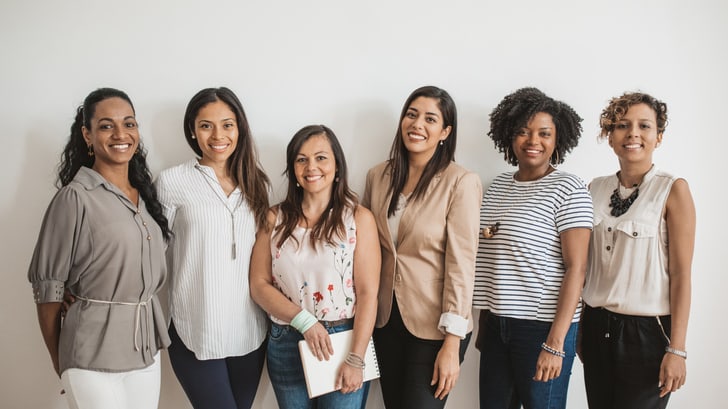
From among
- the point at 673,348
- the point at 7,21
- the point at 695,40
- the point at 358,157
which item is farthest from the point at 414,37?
the point at 7,21

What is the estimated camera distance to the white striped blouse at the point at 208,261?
5.83 ft

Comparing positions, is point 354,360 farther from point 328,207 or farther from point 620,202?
point 620,202

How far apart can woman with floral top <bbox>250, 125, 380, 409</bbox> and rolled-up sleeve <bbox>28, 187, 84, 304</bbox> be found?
63 cm

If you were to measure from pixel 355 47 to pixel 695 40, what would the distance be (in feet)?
5.33

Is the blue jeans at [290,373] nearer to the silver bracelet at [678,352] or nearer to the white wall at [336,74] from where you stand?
the white wall at [336,74]

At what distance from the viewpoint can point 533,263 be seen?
177 cm

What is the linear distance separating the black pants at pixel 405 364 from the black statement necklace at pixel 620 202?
78 centimetres

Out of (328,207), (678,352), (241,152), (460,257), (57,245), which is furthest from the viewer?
(241,152)

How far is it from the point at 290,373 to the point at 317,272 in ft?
1.43

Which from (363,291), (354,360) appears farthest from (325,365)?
(363,291)

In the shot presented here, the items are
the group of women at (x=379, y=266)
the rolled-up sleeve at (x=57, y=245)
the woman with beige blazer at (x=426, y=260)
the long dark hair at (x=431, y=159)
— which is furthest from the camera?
the long dark hair at (x=431, y=159)

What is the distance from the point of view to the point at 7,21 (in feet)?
6.87

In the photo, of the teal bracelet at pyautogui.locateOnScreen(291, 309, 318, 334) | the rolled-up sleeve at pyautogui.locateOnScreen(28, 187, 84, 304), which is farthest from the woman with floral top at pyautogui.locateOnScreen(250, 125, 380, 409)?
the rolled-up sleeve at pyautogui.locateOnScreen(28, 187, 84, 304)

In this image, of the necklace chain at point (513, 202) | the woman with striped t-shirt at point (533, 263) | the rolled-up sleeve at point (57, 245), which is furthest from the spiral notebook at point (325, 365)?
the rolled-up sleeve at point (57, 245)
